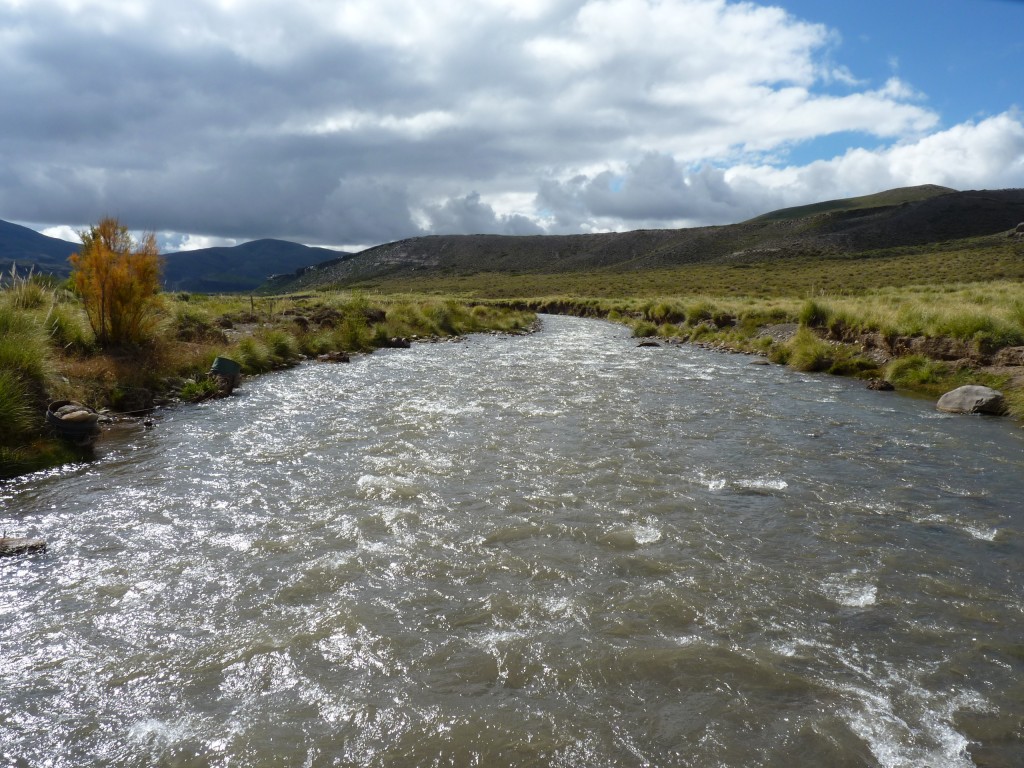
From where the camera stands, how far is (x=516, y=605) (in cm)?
493

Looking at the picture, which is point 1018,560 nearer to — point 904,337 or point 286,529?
point 286,529

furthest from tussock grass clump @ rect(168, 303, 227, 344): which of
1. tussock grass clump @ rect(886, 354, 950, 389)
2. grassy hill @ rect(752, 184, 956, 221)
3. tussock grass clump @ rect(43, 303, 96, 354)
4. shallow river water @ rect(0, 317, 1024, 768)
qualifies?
grassy hill @ rect(752, 184, 956, 221)

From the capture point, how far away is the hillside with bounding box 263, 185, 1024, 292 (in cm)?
9406

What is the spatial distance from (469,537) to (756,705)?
3.06m

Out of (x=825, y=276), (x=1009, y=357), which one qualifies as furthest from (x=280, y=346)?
(x=825, y=276)

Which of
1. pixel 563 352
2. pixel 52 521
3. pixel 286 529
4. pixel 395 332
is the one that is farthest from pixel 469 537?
pixel 395 332

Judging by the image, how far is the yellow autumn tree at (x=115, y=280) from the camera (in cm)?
1295

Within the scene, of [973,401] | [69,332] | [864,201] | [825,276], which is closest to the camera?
[973,401]

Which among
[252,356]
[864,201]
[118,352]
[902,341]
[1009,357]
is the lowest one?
[1009,357]

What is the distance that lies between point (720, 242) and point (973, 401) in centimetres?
10727

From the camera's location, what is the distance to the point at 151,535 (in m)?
6.11

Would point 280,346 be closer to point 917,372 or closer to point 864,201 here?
point 917,372

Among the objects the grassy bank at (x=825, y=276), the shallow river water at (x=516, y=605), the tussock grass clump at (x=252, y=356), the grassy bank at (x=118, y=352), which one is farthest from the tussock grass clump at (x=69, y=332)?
the grassy bank at (x=825, y=276)

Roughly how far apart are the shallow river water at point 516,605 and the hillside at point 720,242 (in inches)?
3475
